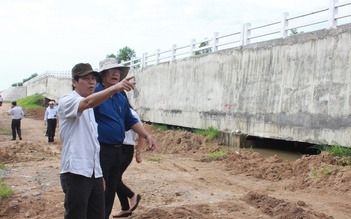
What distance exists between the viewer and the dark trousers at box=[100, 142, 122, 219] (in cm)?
418

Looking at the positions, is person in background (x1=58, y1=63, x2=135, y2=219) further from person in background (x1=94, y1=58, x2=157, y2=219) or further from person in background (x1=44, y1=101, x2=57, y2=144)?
person in background (x1=44, y1=101, x2=57, y2=144)

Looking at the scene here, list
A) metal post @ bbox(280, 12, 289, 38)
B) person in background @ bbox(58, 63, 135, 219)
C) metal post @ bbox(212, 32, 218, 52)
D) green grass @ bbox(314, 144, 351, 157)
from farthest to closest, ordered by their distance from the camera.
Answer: metal post @ bbox(212, 32, 218, 52) → metal post @ bbox(280, 12, 289, 38) → green grass @ bbox(314, 144, 351, 157) → person in background @ bbox(58, 63, 135, 219)

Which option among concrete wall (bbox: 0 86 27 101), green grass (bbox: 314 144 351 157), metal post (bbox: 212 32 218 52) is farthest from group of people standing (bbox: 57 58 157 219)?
concrete wall (bbox: 0 86 27 101)

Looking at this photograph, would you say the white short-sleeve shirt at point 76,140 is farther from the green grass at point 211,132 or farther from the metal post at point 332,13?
the green grass at point 211,132

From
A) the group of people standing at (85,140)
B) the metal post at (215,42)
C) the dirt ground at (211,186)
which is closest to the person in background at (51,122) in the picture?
the dirt ground at (211,186)

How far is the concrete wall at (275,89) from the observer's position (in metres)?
10.3

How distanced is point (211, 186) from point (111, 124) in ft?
14.3

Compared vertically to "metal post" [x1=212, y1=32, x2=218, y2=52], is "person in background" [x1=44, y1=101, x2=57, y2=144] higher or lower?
lower

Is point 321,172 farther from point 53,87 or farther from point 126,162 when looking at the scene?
point 53,87

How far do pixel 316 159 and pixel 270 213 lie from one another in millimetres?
4176

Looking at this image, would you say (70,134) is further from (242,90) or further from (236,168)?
(242,90)

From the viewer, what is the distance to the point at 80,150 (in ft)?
11.3

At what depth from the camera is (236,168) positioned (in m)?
10.4

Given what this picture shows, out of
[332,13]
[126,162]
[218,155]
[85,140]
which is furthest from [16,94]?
[85,140]
